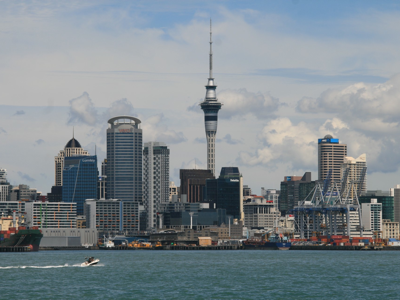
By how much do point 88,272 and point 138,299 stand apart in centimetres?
4361

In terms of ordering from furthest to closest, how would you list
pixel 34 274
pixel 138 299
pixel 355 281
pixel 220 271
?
pixel 220 271 < pixel 34 274 < pixel 355 281 < pixel 138 299

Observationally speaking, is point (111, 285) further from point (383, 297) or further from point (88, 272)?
point (383, 297)

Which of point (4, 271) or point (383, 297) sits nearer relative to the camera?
point (383, 297)

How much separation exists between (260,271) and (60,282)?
42344 millimetres

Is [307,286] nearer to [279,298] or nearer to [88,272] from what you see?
[279,298]

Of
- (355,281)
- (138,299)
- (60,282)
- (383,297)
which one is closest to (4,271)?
(60,282)

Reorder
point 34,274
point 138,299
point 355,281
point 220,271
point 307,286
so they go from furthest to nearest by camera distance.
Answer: point 220,271 < point 34,274 < point 355,281 < point 307,286 < point 138,299

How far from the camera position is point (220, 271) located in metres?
144

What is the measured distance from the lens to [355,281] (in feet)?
397

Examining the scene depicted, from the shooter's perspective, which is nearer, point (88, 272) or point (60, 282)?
point (60, 282)

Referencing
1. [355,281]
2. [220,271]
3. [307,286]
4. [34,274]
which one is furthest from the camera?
[220,271]

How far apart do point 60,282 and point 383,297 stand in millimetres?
46983

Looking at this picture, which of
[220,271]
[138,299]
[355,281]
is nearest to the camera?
[138,299]

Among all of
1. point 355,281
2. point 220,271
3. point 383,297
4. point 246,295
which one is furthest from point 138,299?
point 220,271
